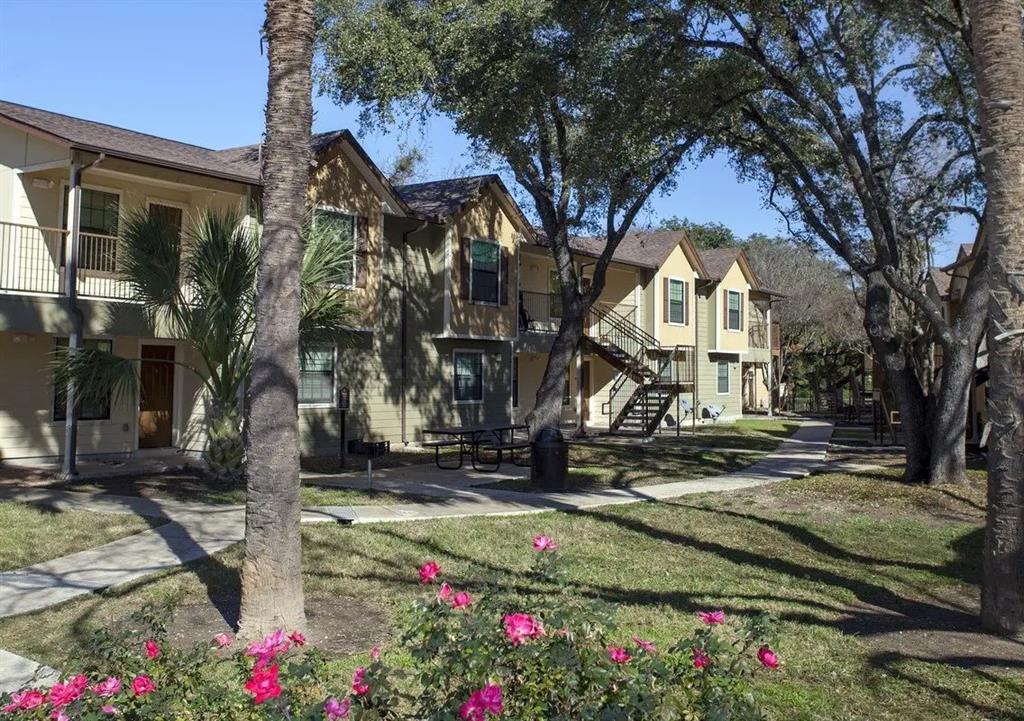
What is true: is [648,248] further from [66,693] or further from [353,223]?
[66,693]

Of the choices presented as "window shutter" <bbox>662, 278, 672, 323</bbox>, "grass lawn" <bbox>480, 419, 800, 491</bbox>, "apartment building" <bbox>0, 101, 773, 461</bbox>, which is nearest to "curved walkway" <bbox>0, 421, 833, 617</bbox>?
"grass lawn" <bbox>480, 419, 800, 491</bbox>

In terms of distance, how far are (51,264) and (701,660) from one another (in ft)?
51.3

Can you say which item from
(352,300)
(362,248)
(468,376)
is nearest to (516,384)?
(468,376)

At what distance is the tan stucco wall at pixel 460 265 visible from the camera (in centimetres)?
2203

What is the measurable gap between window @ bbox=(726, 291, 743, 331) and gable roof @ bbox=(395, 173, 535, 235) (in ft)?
49.3

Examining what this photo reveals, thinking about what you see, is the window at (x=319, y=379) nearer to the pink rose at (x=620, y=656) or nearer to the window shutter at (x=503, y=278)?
the window shutter at (x=503, y=278)

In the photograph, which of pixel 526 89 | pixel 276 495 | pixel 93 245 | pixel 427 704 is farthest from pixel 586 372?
pixel 427 704

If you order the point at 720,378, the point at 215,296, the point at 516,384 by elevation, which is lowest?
the point at 516,384

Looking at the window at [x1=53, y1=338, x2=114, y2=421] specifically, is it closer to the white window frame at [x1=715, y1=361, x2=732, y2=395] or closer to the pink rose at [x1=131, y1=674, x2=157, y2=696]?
the pink rose at [x1=131, y1=674, x2=157, y2=696]

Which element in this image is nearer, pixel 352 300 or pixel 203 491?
pixel 203 491

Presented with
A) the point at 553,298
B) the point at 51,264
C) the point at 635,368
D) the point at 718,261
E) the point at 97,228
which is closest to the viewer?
the point at 51,264

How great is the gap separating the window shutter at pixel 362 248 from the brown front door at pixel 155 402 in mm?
4255

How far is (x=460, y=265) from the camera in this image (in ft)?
72.7

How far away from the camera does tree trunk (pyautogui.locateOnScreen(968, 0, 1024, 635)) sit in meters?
6.64
